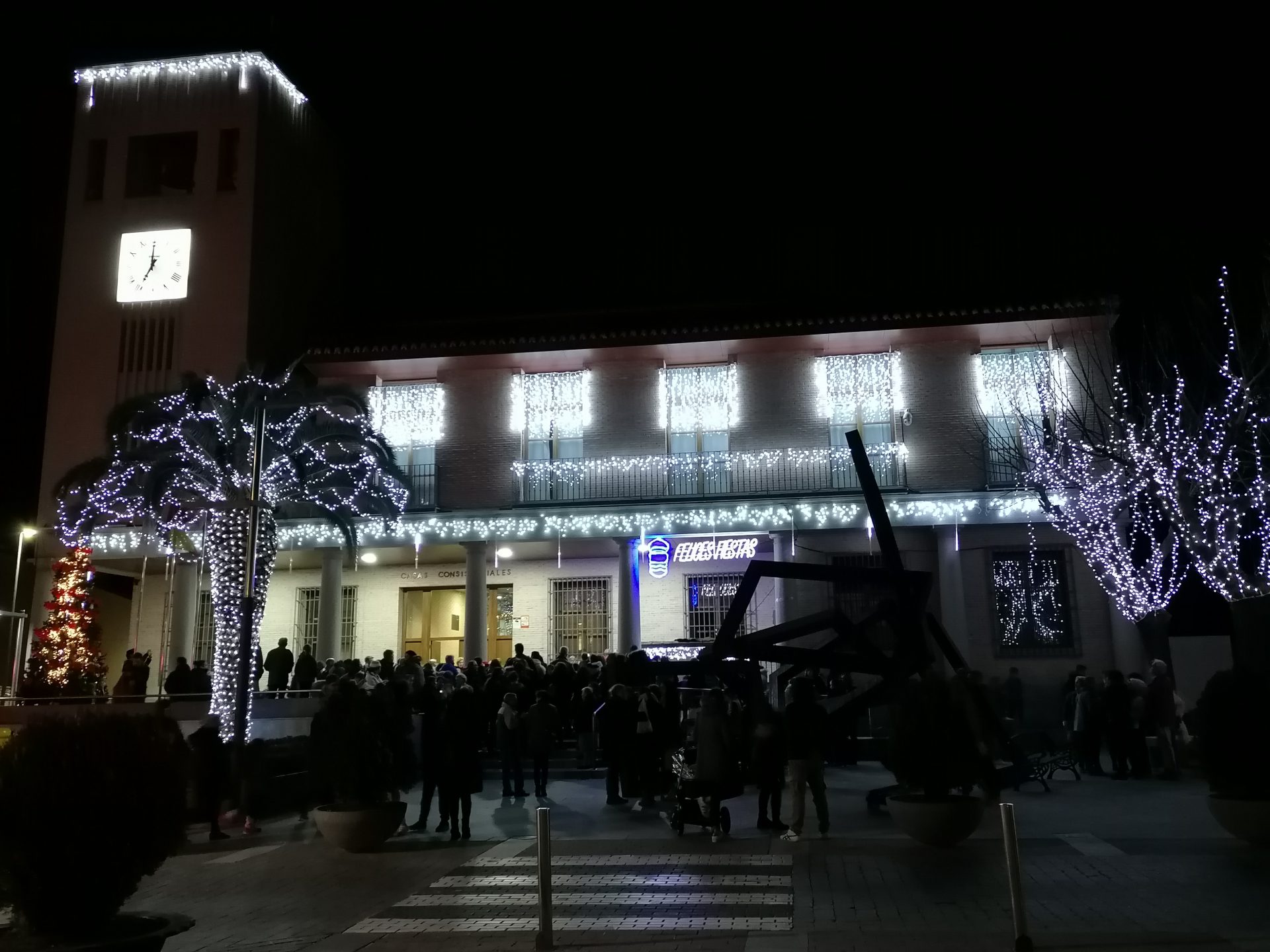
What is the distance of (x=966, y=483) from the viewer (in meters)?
21.2

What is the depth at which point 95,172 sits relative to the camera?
24578 millimetres

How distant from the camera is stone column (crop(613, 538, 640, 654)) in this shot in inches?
813

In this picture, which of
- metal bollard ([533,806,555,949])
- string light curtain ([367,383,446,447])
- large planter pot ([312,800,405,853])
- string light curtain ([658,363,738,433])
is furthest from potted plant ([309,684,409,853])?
string light curtain ([658,363,738,433])

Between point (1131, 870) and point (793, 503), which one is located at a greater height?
point (793, 503)

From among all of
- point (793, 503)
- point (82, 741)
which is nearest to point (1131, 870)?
point (82, 741)

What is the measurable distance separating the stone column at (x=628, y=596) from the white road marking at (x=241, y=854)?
9756mm

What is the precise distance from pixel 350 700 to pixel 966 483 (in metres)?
14.7

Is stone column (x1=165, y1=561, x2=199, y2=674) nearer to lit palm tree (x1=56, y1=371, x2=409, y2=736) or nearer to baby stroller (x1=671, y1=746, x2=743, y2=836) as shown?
lit palm tree (x1=56, y1=371, x2=409, y2=736)

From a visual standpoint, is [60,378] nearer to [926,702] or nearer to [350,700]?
[350,700]

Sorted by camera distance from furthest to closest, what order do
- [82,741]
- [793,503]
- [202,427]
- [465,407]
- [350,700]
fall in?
[465,407] < [793,503] < [202,427] < [350,700] < [82,741]

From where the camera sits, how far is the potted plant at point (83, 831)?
552 cm

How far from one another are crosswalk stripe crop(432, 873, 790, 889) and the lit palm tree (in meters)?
7.14

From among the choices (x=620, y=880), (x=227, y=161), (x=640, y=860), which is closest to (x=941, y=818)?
(x=640, y=860)

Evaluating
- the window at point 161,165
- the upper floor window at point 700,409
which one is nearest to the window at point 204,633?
the window at point 161,165
